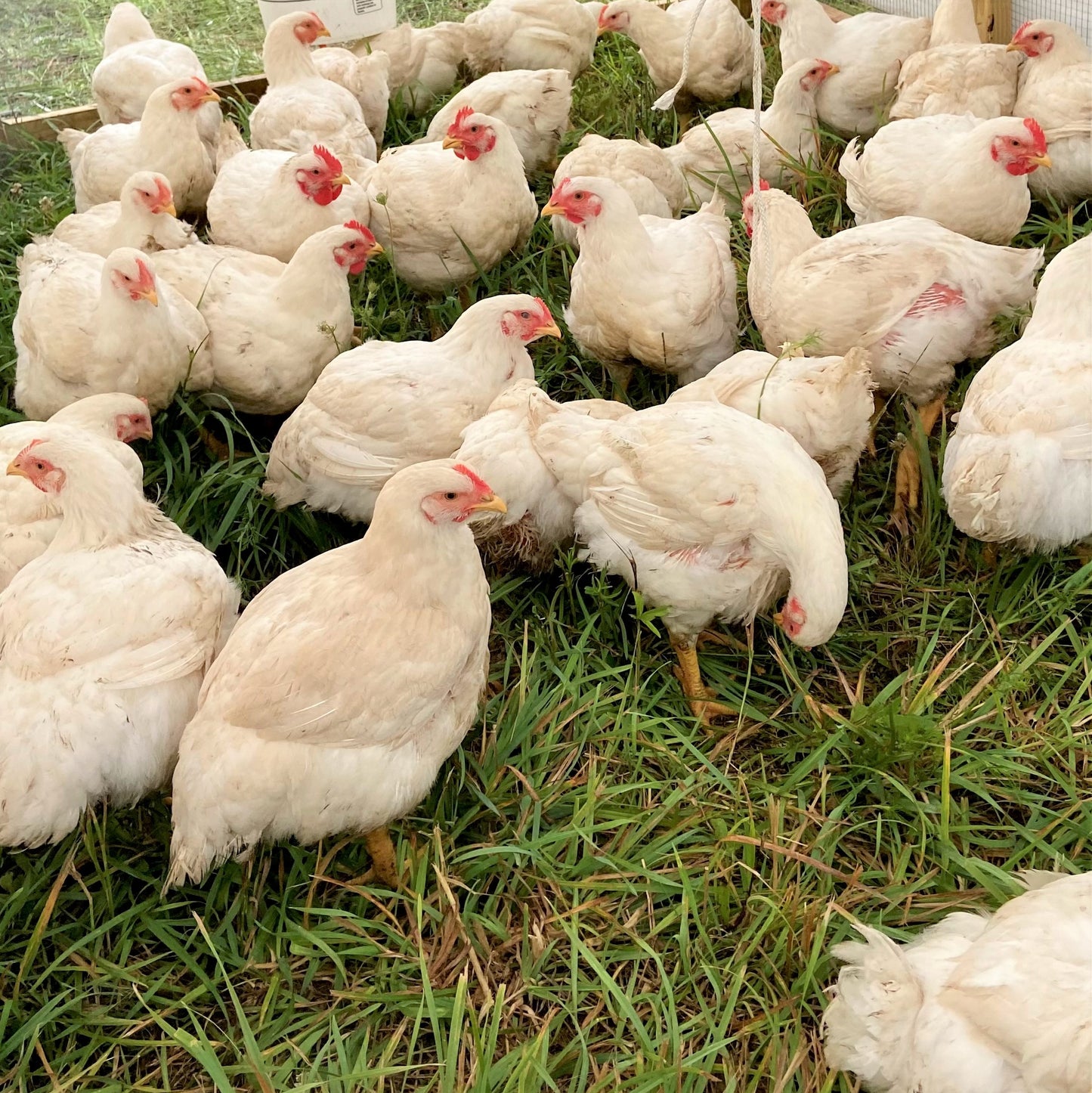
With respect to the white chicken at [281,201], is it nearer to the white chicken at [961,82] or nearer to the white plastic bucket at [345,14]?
the white plastic bucket at [345,14]

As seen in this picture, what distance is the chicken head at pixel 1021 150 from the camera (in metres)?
3.27

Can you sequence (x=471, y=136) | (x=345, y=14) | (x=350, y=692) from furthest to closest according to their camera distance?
(x=345, y=14), (x=471, y=136), (x=350, y=692)

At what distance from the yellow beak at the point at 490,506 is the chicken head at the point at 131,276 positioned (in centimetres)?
144

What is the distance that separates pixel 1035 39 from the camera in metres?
3.87

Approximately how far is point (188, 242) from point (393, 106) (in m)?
1.80

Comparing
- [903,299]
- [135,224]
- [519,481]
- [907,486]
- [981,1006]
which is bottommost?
[907,486]

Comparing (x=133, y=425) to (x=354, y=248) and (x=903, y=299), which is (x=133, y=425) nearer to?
(x=354, y=248)

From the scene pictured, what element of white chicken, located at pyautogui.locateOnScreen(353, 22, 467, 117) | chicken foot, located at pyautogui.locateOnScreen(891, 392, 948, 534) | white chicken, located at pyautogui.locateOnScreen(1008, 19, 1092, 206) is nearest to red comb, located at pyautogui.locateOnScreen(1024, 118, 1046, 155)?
white chicken, located at pyautogui.locateOnScreen(1008, 19, 1092, 206)

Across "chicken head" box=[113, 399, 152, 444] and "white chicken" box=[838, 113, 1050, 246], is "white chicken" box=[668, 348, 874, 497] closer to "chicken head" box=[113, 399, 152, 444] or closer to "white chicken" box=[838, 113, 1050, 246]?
"white chicken" box=[838, 113, 1050, 246]

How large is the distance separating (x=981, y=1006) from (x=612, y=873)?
0.86m

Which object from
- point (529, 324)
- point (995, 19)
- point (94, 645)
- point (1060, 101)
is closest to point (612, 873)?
point (94, 645)

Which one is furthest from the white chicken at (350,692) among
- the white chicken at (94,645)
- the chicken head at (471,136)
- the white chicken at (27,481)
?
the chicken head at (471,136)

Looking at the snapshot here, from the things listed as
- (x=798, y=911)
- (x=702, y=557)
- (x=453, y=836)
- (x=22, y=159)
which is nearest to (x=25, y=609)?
(x=453, y=836)

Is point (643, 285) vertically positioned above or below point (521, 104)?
below
